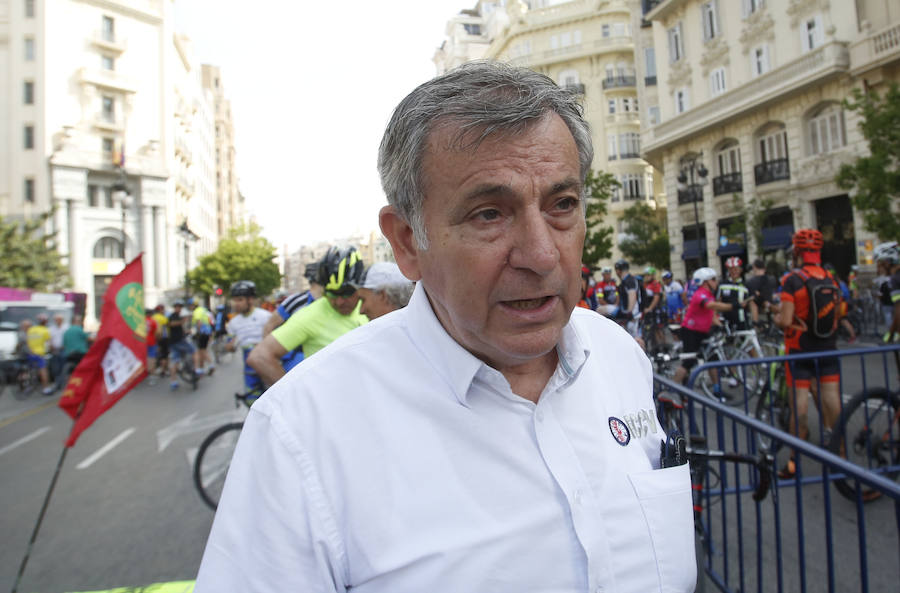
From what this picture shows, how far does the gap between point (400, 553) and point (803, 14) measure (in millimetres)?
28483

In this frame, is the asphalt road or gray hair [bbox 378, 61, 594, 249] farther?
the asphalt road

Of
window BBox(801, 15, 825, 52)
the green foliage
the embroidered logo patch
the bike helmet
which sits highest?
window BBox(801, 15, 825, 52)

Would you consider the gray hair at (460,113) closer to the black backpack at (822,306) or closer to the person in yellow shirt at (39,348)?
the black backpack at (822,306)

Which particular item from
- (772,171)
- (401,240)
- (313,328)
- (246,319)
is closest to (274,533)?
(401,240)

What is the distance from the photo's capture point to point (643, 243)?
3800 centimetres

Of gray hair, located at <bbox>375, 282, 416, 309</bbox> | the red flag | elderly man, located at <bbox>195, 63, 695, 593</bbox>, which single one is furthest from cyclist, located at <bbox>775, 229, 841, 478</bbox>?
the red flag

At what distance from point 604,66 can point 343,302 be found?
164 ft

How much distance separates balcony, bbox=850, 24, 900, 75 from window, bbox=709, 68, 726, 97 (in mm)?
6938

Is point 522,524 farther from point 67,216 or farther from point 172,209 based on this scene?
point 172,209

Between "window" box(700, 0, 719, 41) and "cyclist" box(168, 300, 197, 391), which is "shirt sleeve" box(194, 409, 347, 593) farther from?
"window" box(700, 0, 719, 41)

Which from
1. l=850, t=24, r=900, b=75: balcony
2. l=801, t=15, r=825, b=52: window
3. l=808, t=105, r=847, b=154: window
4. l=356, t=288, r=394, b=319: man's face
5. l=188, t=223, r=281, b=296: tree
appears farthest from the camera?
l=188, t=223, r=281, b=296: tree

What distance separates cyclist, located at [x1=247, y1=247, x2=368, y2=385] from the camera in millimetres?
4184

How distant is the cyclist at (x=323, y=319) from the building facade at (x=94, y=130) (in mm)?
39577

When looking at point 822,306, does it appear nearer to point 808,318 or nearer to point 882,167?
point 808,318
